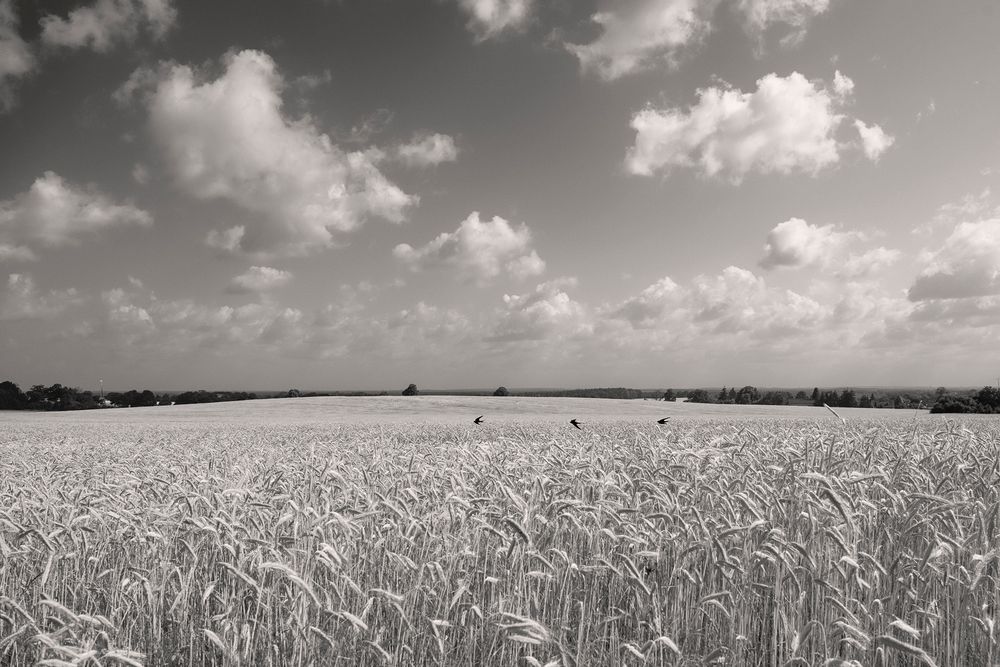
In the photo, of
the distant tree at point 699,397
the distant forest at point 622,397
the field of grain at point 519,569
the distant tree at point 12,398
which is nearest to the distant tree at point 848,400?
the distant forest at point 622,397

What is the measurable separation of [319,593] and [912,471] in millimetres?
5652

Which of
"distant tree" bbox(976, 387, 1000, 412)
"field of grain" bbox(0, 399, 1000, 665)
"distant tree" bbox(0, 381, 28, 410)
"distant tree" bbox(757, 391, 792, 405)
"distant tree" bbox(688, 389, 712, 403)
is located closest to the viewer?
"field of grain" bbox(0, 399, 1000, 665)

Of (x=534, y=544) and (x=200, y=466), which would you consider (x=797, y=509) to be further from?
(x=200, y=466)

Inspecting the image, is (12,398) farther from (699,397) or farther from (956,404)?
(956,404)

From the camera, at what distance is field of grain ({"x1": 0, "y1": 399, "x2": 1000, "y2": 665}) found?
10.3 ft

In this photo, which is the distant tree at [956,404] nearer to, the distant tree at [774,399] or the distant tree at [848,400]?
the distant tree at [848,400]

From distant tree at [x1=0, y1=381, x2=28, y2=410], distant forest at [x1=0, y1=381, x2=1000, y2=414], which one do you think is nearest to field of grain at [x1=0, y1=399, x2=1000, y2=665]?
distant forest at [x1=0, y1=381, x2=1000, y2=414]

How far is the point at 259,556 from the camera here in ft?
12.3

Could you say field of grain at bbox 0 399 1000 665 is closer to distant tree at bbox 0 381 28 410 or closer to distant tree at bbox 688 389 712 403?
distant tree at bbox 688 389 712 403

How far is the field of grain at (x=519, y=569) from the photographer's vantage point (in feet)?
10.3

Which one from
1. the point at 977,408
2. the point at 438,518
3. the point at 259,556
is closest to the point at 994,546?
the point at 438,518

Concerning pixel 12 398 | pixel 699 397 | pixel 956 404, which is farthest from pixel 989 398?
pixel 12 398

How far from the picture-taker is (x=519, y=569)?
393 cm

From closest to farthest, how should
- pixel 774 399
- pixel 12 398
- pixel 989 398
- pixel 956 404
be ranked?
pixel 989 398 < pixel 956 404 < pixel 774 399 < pixel 12 398
